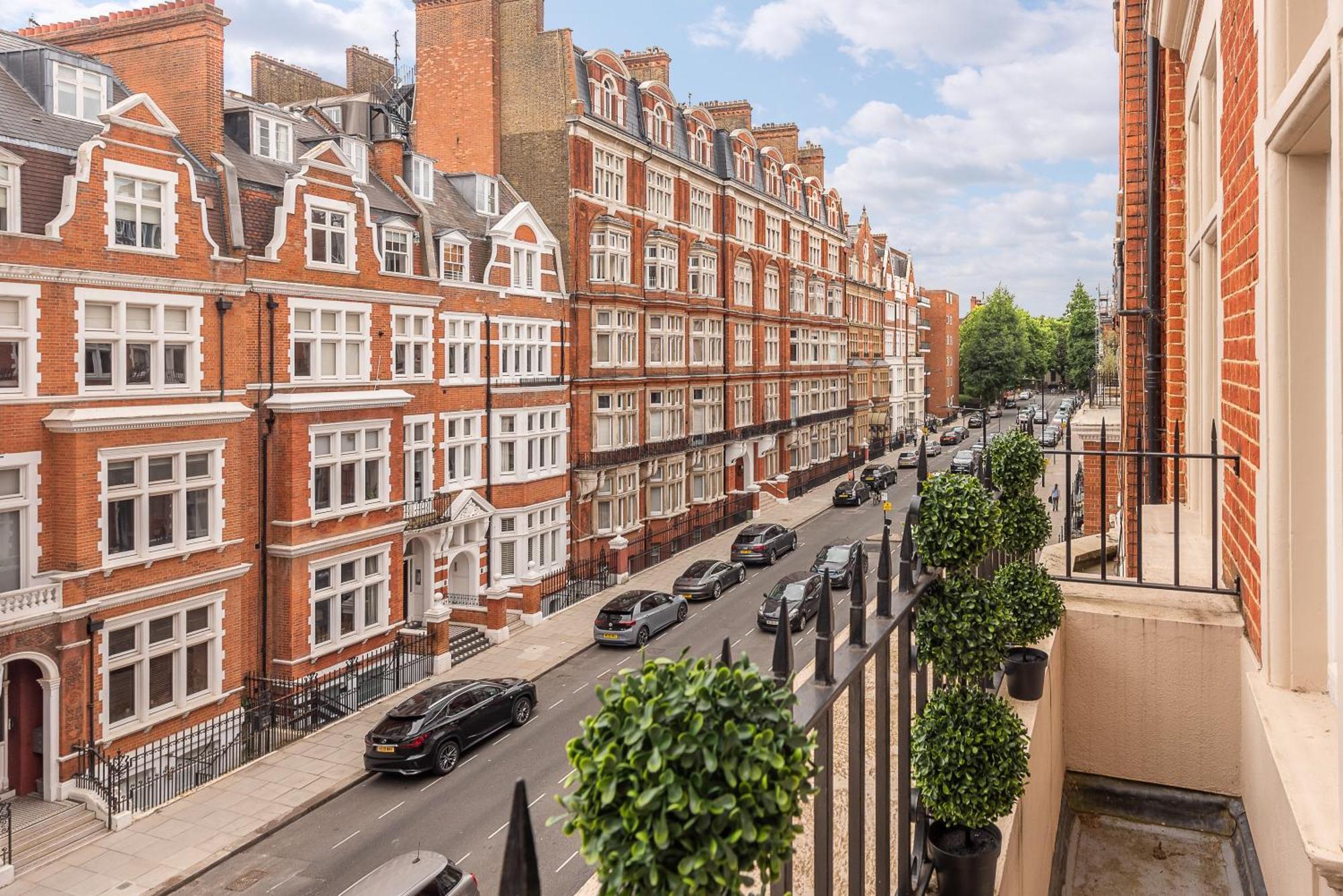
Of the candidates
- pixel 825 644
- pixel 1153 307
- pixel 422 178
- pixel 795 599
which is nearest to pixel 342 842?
pixel 795 599

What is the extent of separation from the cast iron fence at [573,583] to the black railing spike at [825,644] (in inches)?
1109

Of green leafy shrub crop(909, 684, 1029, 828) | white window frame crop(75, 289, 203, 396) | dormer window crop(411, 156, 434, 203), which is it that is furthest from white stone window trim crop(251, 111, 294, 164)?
green leafy shrub crop(909, 684, 1029, 828)

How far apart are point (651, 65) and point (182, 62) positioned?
25384 millimetres

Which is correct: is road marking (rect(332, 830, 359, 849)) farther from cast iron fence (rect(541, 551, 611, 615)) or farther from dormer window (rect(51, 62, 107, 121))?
dormer window (rect(51, 62, 107, 121))

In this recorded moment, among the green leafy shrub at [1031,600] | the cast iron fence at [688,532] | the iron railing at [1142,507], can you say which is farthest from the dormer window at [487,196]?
the green leafy shrub at [1031,600]

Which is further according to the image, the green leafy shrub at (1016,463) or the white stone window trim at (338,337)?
the white stone window trim at (338,337)

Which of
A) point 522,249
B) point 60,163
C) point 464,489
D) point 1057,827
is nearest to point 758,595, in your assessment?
point 464,489

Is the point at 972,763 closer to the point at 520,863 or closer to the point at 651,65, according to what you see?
the point at 520,863

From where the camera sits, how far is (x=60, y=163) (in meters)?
17.6

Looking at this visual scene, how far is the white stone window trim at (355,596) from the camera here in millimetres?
21484

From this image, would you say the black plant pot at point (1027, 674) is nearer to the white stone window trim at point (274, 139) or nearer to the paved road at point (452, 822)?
the paved road at point (452, 822)

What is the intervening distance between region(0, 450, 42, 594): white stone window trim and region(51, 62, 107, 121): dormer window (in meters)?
7.27

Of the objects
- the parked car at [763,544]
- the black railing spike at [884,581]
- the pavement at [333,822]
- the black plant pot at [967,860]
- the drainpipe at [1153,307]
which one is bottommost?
the pavement at [333,822]

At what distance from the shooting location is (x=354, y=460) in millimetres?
22609
